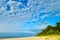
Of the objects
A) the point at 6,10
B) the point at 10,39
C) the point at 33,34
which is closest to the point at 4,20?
the point at 6,10

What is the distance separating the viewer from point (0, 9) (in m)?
1.88

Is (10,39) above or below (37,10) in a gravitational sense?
below

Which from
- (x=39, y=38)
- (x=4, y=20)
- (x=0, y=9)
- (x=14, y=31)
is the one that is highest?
Answer: (x=0, y=9)

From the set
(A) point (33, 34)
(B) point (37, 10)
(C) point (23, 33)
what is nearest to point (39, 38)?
(A) point (33, 34)

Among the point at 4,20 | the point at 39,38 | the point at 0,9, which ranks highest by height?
the point at 0,9

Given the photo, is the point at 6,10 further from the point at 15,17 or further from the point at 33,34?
the point at 33,34

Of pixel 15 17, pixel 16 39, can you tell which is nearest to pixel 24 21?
pixel 15 17

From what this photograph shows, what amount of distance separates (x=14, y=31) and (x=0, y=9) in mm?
310

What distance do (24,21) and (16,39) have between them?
0.24 m

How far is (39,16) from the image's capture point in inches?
75.5

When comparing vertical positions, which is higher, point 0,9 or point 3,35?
point 0,9

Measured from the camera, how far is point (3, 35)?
184cm

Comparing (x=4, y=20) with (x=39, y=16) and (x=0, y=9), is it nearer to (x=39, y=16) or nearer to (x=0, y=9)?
(x=0, y=9)

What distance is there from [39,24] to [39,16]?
0.10 metres
